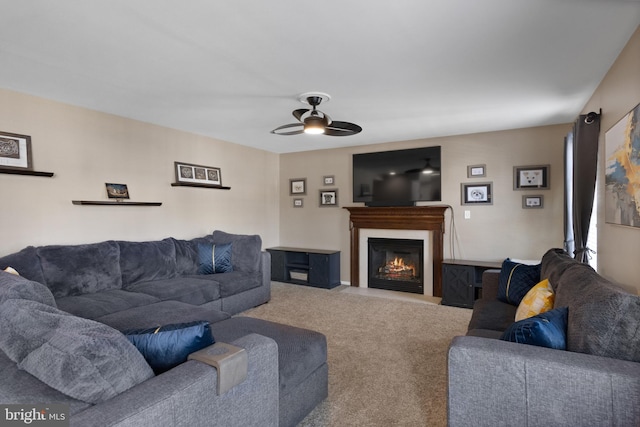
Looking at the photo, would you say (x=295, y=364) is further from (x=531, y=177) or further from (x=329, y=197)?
(x=329, y=197)

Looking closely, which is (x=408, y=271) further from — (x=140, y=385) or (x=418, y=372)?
(x=140, y=385)

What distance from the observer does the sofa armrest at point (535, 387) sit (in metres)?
1.28

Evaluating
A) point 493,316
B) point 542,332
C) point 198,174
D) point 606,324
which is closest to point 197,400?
point 542,332

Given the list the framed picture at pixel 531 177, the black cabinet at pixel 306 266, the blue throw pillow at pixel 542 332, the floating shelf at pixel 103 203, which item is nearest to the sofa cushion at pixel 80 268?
the floating shelf at pixel 103 203

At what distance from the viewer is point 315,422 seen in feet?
6.59

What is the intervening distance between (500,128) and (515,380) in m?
3.88

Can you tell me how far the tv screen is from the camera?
16.4 ft

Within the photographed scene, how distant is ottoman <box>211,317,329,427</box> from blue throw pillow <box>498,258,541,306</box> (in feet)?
5.47

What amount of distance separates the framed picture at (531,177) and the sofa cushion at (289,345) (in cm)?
358

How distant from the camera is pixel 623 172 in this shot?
2.18 meters

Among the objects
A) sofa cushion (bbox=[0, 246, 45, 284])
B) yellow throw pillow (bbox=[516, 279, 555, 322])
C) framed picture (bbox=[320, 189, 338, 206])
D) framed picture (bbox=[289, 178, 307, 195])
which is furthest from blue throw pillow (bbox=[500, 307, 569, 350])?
framed picture (bbox=[289, 178, 307, 195])

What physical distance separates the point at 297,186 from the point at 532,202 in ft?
12.0

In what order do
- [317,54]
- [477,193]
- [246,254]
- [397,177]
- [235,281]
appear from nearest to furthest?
[317,54], [235,281], [246,254], [477,193], [397,177]

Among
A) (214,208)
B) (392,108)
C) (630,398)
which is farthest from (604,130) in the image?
(214,208)
